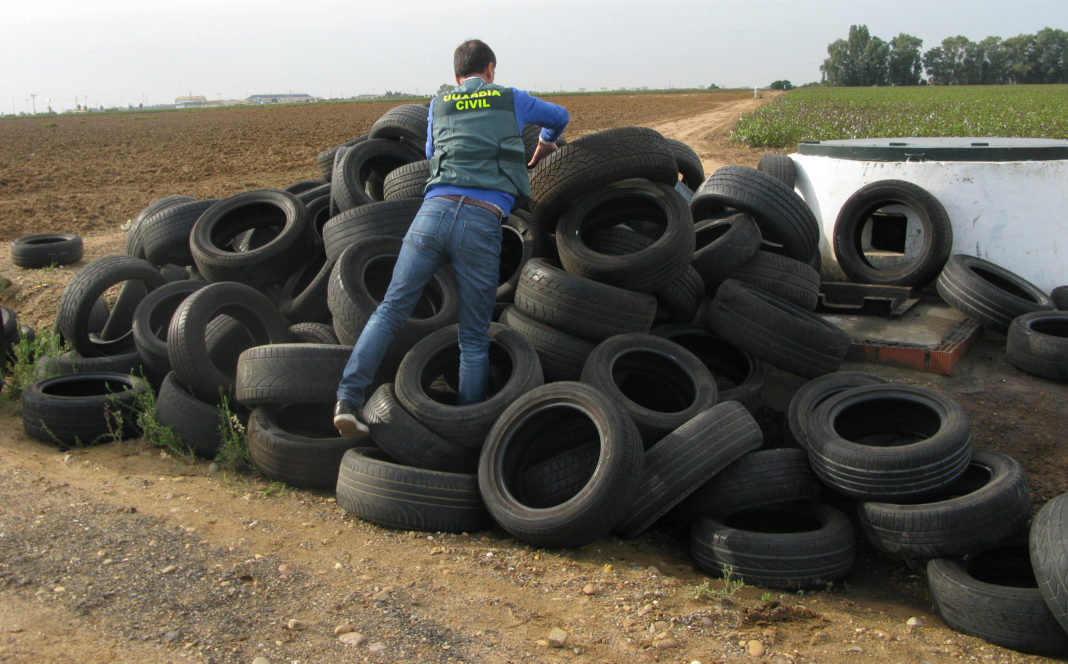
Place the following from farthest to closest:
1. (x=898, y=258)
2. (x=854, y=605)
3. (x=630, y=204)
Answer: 1. (x=898, y=258)
2. (x=630, y=204)
3. (x=854, y=605)

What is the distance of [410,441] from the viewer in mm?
5250

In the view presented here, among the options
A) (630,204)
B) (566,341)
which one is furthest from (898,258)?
(566,341)

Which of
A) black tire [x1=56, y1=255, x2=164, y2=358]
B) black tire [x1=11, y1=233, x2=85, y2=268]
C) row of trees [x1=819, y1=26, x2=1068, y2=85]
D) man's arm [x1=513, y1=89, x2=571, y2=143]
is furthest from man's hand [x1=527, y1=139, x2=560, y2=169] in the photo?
row of trees [x1=819, y1=26, x2=1068, y2=85]

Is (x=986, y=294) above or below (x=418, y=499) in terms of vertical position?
above

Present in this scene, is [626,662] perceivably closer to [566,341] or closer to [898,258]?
[566,341]

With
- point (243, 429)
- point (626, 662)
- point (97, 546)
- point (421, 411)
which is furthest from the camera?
point (243, 429)

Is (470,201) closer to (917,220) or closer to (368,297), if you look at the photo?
(368,297)

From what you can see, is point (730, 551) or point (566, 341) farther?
point (566, 341)

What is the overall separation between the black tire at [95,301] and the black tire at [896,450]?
6.10 m

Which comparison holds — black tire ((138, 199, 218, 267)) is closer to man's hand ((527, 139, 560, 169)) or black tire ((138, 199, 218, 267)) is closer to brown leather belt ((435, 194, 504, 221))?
man's hand ((527, 139, 560, 169))

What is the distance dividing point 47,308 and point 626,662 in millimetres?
9772

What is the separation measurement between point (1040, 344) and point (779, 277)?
2.18m

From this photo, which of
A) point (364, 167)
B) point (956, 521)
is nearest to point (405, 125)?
point (364, 167)

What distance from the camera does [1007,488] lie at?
4.77 m
